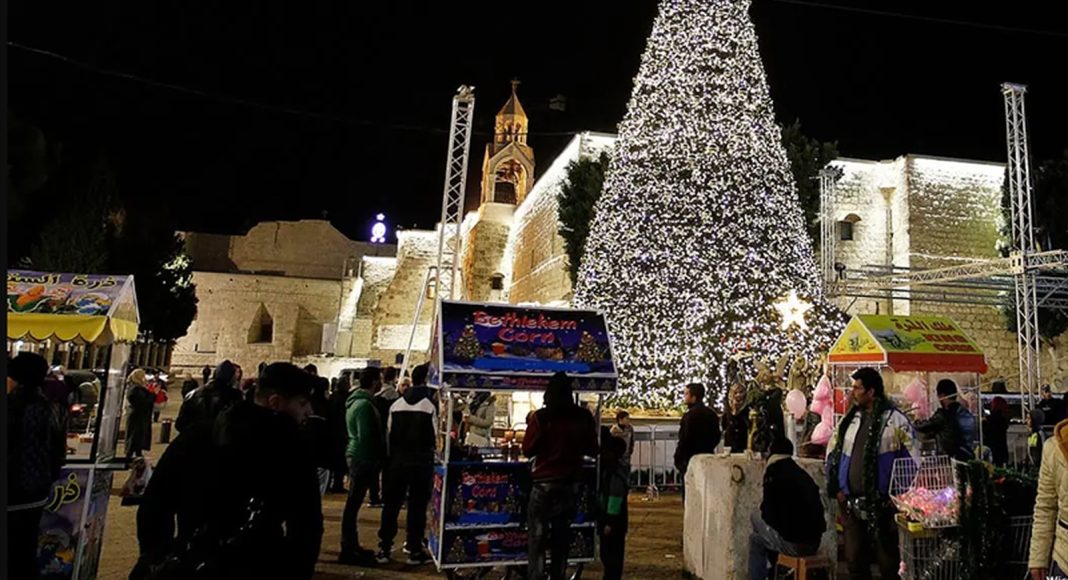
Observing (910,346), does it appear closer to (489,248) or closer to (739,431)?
(739,431)

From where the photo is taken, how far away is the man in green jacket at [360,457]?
5336 mm

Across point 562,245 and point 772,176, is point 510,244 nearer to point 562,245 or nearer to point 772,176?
point 562,245

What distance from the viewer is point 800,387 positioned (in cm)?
948

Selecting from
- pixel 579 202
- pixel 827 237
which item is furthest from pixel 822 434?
pixel 579 202

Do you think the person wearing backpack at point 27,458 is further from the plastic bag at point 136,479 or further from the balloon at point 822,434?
the balloon at point 822,434

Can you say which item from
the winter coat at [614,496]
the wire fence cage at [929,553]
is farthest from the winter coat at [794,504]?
the winter coat at [614,496]

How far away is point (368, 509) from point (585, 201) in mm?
13728

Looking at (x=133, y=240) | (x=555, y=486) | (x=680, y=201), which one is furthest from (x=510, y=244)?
(x=555, y=486)

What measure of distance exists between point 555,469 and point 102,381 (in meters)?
3.34

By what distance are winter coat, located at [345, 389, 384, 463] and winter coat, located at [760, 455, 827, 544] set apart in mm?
3447

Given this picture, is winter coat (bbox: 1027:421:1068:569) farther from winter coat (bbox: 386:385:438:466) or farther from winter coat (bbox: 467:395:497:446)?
winter coat (bbox: 467:395:497:446)

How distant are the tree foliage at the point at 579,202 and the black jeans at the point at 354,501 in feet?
46.2

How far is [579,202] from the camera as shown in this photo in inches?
786

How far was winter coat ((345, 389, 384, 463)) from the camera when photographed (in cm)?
572
